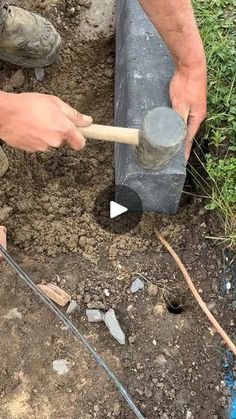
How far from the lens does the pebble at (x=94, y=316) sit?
2.39 metres

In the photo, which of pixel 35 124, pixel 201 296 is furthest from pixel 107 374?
pixel 35 124

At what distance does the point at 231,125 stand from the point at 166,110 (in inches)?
25.3

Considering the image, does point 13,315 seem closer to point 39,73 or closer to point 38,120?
point 38,120

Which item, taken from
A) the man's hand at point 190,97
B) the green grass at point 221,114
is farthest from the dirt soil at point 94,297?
the man's hand at point 190,97

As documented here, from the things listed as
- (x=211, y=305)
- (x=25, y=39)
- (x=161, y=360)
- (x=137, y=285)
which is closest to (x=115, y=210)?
(x=137, y=285)

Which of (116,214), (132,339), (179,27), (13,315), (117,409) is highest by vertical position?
(179,27)

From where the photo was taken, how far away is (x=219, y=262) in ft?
8.30

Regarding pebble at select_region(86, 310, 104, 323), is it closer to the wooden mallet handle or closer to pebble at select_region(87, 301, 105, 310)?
pebble at select_region(87, 301, 105, 310)

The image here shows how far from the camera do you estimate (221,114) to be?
254 cm

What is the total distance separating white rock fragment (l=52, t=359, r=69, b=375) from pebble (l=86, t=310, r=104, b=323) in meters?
0.21

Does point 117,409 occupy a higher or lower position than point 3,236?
lower

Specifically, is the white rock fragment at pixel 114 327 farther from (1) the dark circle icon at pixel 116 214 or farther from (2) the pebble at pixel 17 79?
(2) the pebble at pixel 17 79

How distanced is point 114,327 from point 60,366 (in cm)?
27

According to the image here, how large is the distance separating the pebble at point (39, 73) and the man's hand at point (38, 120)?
114 cm
